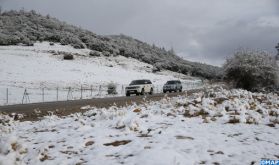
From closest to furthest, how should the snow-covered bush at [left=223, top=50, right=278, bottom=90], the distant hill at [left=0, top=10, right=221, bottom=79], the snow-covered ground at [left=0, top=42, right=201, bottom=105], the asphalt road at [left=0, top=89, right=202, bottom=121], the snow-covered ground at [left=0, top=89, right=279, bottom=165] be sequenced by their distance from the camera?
the snow-covered ground at [left=0, top=89, right=279, bottom=165] < the asphalt road at [left=0, top=89, right=202, bottom=121] < the snow-covered bush at [left=223, top=50, right=278, bottom=90] < the snow-covered ground at [left=0, top=42, right=201, bottom=105] < the distant hill at [left=0, top=10, right=221, bottom=79]

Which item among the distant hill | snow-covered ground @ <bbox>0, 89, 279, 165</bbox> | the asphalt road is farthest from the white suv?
the distant hill

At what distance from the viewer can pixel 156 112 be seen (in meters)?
12.1

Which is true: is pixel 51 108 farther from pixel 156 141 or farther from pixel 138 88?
pixel 138 88

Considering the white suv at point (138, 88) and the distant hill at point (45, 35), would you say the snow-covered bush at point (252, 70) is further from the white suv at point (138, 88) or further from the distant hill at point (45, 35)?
the distant hill at point (45, 35)

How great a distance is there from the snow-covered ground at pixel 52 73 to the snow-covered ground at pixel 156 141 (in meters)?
31.5

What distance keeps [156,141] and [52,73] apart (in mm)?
61931

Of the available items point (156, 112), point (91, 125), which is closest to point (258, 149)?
point (91, 125)

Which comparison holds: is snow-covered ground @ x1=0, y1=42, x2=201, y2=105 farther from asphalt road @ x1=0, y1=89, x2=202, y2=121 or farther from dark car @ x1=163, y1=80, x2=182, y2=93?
asphalt road @ x1=0, y1=89, x2=202, y2=121

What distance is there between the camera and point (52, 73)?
67.1 metres

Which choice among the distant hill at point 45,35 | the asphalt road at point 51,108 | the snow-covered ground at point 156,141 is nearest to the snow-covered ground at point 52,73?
the distant hill at point 45,35

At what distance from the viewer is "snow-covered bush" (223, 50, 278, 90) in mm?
31125

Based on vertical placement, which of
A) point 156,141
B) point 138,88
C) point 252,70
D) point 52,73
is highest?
point 52,73

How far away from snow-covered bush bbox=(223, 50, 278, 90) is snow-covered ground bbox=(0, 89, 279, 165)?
2118 centimetres

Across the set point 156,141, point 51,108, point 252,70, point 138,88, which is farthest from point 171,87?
point 156,141
